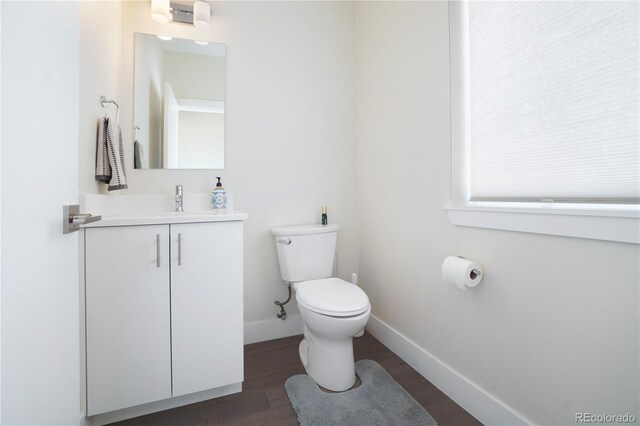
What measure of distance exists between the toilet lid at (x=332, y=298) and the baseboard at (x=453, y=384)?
1.57 ft

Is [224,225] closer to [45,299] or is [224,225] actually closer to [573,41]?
[45,299]

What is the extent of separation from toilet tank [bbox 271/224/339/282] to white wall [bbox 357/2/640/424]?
1.24ft

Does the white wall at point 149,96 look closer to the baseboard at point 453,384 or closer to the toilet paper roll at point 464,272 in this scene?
the toilet paper roll at point 464,272

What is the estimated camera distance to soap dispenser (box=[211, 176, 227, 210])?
1812 millimetres

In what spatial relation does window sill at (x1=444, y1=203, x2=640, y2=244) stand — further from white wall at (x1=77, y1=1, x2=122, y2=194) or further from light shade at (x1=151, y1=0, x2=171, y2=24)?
light shade at (x1=151, y1=0, x2=171, y2=24)

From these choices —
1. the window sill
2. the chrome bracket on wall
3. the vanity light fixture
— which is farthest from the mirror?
the window sill

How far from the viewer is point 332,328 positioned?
1382mm

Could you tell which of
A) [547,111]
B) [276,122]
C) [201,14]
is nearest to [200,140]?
[276,122]

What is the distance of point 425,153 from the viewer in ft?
5.09

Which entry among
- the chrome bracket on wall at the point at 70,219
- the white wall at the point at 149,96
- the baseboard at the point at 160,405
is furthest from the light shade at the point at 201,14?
the baseboard at the point at 160,405

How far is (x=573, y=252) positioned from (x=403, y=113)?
3.68 feet

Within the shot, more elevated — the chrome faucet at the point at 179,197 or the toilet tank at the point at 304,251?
the chrome faucet at the point at 179,197

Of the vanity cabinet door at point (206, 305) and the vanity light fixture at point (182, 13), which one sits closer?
the vanity cabinet door at point (206, 305)

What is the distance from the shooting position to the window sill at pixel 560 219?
82 centimetres
